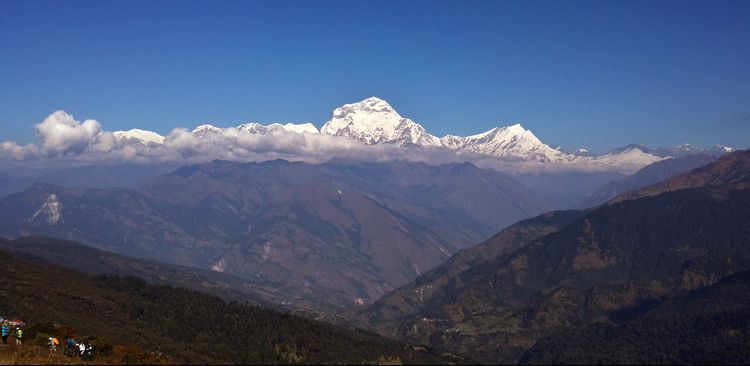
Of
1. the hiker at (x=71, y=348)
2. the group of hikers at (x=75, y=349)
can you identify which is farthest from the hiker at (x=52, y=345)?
the hiker at (x=71, y=348)

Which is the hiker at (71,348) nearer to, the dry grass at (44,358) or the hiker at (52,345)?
the dry grass at (44,358)

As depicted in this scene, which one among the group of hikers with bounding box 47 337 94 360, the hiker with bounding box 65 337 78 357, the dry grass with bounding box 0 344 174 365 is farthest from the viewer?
the group of hikers with bounding box 47 337 94 360

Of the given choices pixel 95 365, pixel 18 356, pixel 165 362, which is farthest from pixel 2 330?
pixel 165 362

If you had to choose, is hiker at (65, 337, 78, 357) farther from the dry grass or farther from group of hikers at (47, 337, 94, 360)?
the dry grass

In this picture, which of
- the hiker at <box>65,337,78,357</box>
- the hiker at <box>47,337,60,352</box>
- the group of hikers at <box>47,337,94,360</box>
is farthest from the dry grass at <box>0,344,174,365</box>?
the hiker at <box>65,337,78,357</box>

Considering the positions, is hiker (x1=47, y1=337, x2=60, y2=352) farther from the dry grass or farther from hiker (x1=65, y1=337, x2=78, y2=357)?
hiker (x1=65, y1=337, x2=78, y2=357)

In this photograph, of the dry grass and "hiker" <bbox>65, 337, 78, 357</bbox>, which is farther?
"hiker" <bbox>65, 337, 78, 357</bbox>

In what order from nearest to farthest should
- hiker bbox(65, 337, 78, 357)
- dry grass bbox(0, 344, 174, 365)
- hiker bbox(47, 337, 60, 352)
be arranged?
dry grass bbox(0, 344, 174, 365) → hiker bbox(65, 337, 78, 357) → hiker bbox(47, 337, 60, 352)

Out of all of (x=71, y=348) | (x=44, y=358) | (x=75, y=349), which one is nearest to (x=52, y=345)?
(x=75, y=349)

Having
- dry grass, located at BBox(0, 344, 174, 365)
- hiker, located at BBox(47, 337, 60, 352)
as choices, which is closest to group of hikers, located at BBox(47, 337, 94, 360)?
hiker, located at BBox(47, 337, 60, 352)

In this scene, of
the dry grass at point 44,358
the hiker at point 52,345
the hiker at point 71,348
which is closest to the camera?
the dry grass at point 44,358

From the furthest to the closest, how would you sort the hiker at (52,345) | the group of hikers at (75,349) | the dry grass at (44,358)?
the hiker at (52,345), the group of hikers at (75,349), the dry grass at (44,358)
